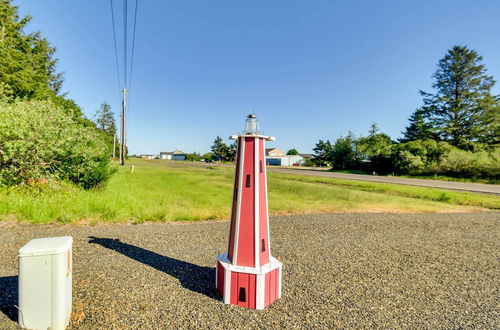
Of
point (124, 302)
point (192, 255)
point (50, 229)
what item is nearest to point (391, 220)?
point (192, 255)

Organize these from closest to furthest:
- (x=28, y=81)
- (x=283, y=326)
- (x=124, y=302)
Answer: (x=283, y=326) → (x=124, y=302) → (x=28, y=81)

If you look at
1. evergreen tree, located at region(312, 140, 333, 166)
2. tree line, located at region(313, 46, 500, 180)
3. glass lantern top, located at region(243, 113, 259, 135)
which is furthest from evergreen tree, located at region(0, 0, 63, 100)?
evergreen tree, located at region(312, 140, 333, 166)

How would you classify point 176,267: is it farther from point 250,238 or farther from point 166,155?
point 166,155

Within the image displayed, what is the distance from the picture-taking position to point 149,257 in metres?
4.66

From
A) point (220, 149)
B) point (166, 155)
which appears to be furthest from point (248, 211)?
point (166, 155)

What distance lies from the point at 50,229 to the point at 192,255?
13.4 ft

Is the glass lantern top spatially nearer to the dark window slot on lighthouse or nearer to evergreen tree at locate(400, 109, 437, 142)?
the dark window slot on lighthouse

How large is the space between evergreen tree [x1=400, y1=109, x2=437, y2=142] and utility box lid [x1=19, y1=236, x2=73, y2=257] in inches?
1812

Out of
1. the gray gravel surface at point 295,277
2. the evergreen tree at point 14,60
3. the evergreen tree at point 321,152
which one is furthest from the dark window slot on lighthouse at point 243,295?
the evergreen tree at point 321,152

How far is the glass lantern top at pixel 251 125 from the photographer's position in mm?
3379

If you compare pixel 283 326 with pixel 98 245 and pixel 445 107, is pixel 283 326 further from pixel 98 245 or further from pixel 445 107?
pixel 445 107

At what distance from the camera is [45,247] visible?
8.32ft

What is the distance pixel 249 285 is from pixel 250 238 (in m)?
0.63

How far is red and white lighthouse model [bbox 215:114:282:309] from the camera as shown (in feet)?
10.4
